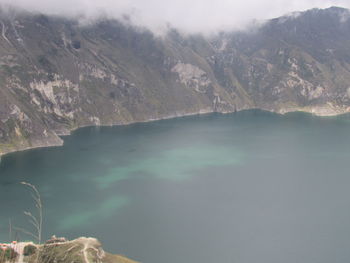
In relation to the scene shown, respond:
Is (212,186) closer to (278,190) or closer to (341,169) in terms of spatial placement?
(278,190)

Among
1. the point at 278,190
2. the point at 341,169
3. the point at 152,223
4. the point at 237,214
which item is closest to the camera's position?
the point at 152,223

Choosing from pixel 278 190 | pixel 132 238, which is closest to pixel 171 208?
pixel 132 238

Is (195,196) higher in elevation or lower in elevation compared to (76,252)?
lower

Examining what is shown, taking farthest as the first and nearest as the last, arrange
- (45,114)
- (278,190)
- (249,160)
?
(45,114) < (249,160) < (278,190)

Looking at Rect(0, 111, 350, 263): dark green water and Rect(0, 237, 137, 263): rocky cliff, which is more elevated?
Rect(0, 237, 137, 263): rocky cliff

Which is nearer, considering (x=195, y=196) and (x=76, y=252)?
(x=76, y=252)

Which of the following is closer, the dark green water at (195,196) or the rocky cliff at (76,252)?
the rocky cliff at (76,252)

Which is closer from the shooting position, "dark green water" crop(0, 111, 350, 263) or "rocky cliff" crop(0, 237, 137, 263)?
"rocky cliff" crop(0, 237, 137, 263)

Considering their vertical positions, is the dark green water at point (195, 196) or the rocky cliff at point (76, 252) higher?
the rocky cliff at point (76, 252)
